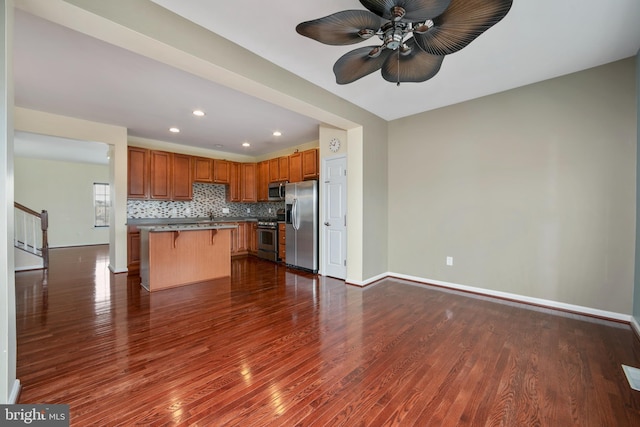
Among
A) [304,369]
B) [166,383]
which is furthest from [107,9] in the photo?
[304,369]

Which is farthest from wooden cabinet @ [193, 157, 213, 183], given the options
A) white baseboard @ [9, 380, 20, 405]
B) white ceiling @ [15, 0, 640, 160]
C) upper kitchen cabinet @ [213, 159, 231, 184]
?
white baseboard @ [9, 380, 20, 405]

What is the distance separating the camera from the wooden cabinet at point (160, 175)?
5297mm

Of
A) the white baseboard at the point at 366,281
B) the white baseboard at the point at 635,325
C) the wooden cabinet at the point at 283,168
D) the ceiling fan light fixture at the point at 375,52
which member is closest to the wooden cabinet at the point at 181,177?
the wooden cabinet at the point at 283,168

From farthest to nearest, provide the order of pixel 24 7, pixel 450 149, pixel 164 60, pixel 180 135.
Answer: pixel 180 135, pixel 450 149, pixel 164 60, pixel 24 7

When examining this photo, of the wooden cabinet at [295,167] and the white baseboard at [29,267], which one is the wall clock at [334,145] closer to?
the wooden cabinet at [295,167]

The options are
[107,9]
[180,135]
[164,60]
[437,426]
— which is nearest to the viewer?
[437,426]

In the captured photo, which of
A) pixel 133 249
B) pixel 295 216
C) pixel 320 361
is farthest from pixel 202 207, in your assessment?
pixel 320 361

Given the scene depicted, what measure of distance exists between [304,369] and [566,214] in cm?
332

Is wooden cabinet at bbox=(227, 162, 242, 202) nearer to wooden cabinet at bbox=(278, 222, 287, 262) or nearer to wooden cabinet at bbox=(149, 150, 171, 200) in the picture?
wooden cabinet at bbox=(149, 150, 171, 200)

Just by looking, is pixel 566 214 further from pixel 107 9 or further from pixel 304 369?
Result: pixel 107 9

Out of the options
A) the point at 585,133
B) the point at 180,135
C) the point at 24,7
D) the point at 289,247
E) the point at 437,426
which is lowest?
the point at 437,426

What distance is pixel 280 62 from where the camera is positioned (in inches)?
104

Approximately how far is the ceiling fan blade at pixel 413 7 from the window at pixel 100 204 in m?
10.3

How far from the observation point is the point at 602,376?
1.84m
